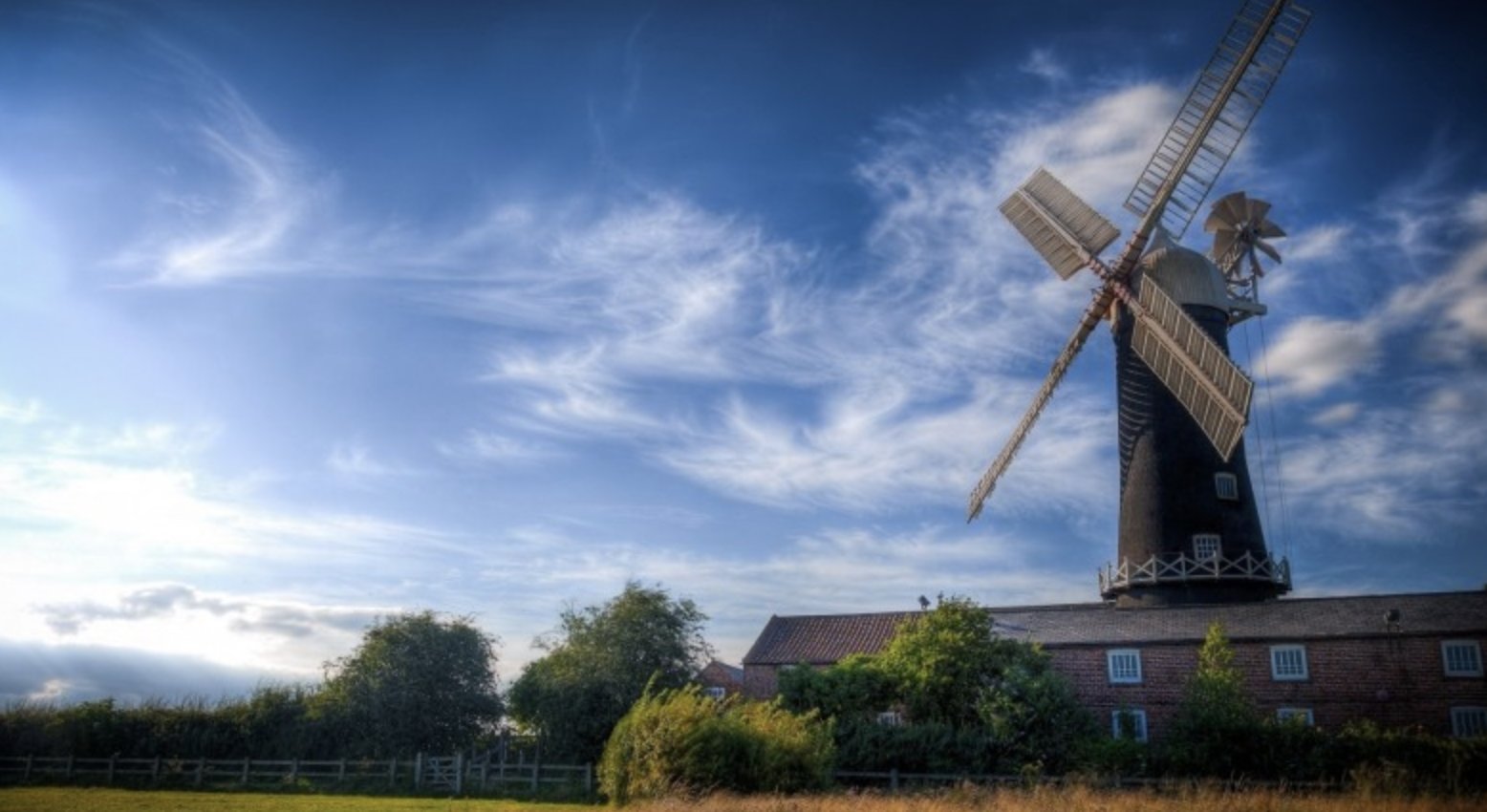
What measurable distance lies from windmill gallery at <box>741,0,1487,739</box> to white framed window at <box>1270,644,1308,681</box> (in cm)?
5

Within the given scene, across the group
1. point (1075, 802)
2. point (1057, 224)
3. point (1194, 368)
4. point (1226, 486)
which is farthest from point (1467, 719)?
point (1075, 802)

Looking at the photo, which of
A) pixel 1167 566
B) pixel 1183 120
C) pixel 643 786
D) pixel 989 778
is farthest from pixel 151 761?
pixel 1183 120

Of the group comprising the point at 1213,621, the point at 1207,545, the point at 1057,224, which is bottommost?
the point at 1213,621

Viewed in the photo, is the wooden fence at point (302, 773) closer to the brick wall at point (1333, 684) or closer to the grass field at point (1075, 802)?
the grass field at point (1075, 802)

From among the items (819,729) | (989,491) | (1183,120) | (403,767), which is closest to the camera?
(819,729)

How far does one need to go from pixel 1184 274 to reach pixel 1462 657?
16.0 meters

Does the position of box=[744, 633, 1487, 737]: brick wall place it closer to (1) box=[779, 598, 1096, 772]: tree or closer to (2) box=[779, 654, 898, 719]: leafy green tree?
(1) box=[779, 598, 1096, 772]: tree

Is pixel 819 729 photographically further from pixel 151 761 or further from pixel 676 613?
pixel 151 761

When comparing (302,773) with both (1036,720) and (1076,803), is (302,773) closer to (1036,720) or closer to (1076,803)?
(1036,720)

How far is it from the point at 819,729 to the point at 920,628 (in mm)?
8662

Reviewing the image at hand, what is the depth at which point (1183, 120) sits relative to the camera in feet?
132

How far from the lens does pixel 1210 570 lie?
122ft

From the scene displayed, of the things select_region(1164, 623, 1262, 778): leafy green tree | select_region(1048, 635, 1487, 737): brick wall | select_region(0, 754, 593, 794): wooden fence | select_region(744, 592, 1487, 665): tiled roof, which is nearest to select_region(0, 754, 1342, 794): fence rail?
select_region(0, 754, 593, 794): wooden fence

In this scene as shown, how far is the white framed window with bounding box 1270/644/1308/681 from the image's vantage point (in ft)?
117
